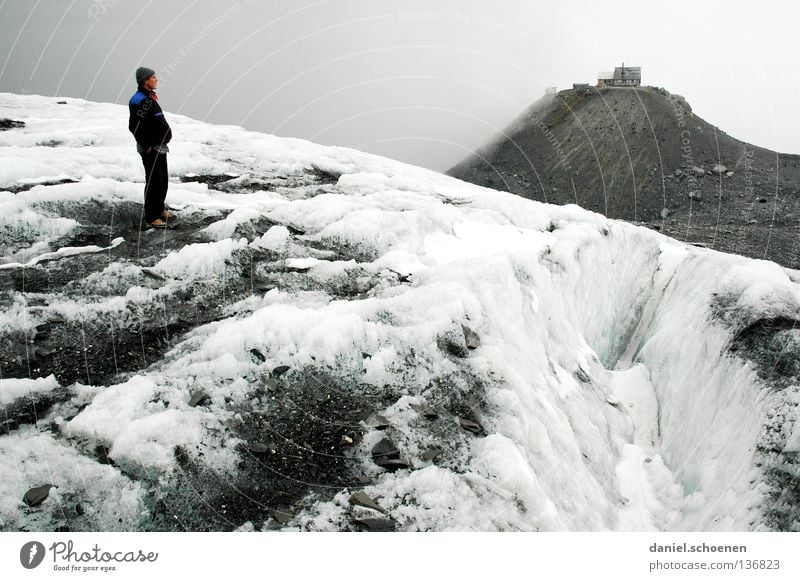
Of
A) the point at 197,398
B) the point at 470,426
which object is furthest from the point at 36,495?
the point at 470,426

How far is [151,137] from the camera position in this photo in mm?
9336

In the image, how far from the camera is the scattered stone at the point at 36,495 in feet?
14.3

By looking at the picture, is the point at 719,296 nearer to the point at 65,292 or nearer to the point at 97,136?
the point at 65,292

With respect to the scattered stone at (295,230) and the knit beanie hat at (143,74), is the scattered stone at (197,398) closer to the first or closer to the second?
the scattered stone at (295,230)

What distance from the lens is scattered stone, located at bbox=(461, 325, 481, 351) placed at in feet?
24.3

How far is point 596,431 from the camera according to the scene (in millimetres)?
9078

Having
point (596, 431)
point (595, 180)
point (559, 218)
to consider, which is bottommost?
point (596, 431)

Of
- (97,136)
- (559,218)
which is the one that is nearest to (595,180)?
(559,218)

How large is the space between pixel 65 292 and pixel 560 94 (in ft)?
400

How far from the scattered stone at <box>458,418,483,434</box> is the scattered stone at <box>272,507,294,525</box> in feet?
7.88

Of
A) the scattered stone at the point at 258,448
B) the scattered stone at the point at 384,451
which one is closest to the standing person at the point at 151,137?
the scattered stone at the point at 258,448

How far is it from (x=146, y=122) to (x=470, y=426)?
7.95m

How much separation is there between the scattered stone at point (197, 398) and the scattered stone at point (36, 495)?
1499mm

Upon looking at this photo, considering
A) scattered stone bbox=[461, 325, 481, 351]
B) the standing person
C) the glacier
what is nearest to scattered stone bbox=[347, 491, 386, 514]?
the glacier
